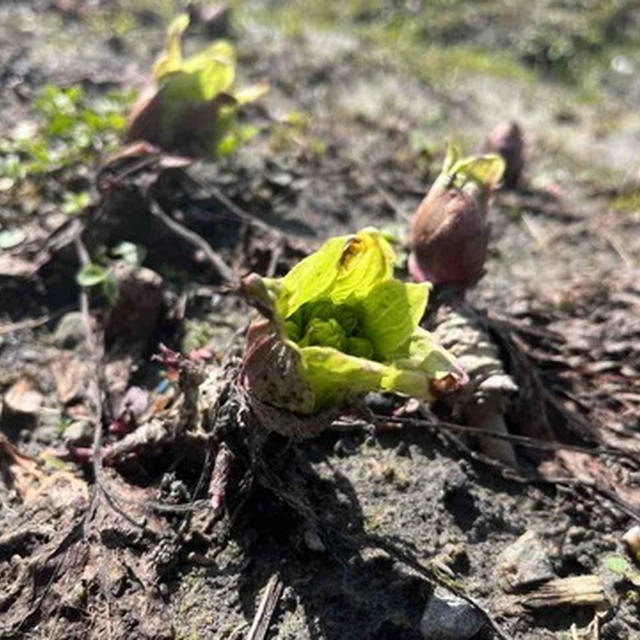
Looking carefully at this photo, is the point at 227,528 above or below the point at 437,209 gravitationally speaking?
below

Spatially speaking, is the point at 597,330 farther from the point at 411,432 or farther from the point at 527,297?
the point at 411,432

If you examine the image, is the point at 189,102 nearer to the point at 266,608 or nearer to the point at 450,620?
the point at 266,608

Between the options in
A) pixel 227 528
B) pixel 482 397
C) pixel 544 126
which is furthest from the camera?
pixel 544 126

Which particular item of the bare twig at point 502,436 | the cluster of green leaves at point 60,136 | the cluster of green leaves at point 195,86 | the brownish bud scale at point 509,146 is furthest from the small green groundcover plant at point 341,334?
the brownish bud scale at point 509,146

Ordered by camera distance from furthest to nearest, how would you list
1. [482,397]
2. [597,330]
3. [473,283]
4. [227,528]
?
[597,330] → [473,283] → [482,397] → [227,528]

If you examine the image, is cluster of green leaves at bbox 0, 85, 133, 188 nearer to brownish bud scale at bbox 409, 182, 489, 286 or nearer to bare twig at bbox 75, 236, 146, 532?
bare twig at bbox 75, 236, 146, 532

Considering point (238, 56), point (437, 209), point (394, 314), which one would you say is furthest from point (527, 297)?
point (238, 56)

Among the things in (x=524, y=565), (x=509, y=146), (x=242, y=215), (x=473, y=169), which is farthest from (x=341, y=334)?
(x=509, y=146)
